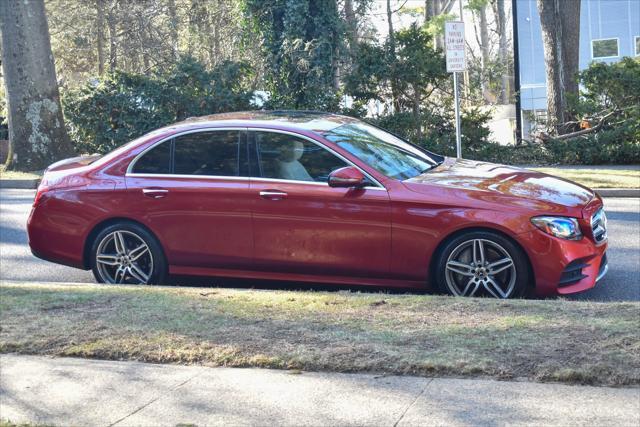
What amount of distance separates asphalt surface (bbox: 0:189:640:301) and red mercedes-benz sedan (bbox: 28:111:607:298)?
517 mm

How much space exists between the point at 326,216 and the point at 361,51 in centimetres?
1362

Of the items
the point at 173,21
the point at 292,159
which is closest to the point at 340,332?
the point at 292,159

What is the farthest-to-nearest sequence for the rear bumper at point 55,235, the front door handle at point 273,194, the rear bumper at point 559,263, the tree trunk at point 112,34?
the tree trunk at point 112,34 → the rear bumper at point 55,235 → the front door handle at point 273,194 → the rear bumper at point 559,263

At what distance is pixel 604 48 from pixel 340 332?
28.1 meters

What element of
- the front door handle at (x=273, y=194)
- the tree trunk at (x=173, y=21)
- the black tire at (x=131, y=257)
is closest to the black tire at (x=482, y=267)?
the front door handle at (x=273, y=194)

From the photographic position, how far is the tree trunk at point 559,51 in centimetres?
2217

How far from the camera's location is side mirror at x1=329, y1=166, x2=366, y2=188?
306 inches

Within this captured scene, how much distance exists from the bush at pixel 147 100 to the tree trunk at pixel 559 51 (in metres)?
7.44

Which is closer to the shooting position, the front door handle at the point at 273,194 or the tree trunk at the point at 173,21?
the front door handle at the point at 273,194

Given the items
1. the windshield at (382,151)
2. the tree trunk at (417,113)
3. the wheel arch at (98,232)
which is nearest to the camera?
the windshield at (382,151)

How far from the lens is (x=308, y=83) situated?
21.8 m

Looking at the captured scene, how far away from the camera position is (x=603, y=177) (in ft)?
54.1

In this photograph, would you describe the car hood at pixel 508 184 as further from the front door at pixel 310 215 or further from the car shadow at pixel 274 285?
the car shadow at pixel 274 285

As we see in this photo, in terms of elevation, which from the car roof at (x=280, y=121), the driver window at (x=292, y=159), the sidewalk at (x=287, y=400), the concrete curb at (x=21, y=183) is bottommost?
the sidewalk at (x=287, y=400)
